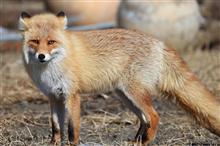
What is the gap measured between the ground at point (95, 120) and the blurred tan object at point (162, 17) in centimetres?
113

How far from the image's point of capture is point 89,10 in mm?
13633

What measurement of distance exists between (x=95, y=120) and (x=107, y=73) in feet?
4.10

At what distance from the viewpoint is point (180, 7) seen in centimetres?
1054

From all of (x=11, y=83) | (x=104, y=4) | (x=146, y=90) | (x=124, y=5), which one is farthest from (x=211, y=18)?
(x=146, y=90)

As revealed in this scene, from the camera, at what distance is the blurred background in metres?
6.34

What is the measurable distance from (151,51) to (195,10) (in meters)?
4.98

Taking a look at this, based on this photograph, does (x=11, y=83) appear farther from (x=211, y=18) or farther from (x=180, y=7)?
(x=211, y=18)

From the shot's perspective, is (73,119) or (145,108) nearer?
(73,119)

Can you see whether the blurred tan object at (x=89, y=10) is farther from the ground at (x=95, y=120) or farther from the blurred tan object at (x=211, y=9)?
the ground at (x=95, y=120)

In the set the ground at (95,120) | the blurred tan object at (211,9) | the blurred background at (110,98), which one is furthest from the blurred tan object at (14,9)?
the ground at (95,120)

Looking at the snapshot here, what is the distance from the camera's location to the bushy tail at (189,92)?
5836 mm

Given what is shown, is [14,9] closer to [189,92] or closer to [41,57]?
[189,92]

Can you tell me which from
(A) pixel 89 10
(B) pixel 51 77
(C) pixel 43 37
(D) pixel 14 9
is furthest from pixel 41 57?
(D) pixel 14 9

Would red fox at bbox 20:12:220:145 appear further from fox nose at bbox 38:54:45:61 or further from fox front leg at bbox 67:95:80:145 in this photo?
fox nose at bbox 38:54:45:61
